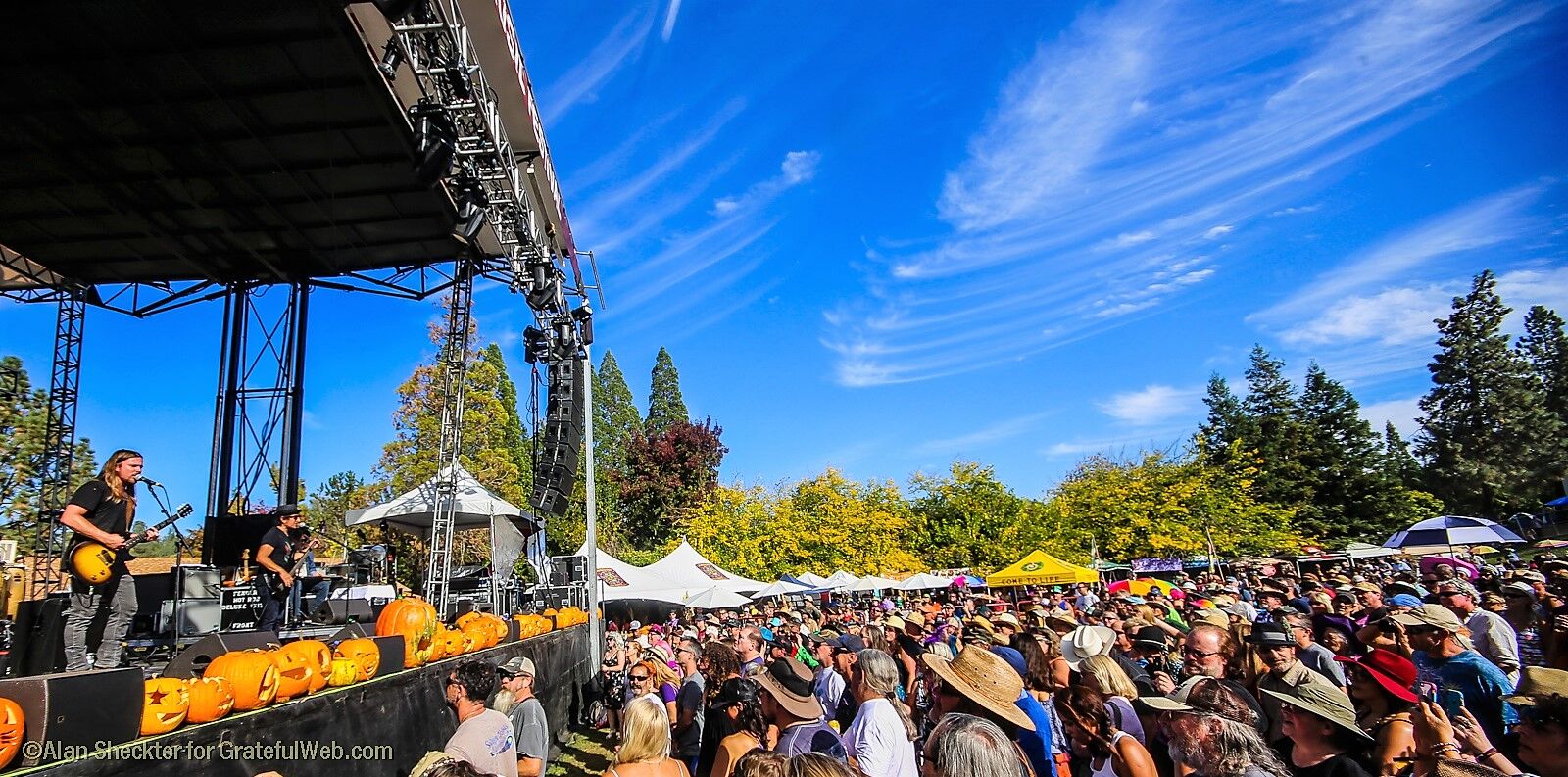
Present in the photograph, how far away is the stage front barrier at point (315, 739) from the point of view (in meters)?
3.17

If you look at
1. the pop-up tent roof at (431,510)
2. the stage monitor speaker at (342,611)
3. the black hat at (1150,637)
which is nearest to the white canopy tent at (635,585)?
the pop-up tent roof at (431,510)

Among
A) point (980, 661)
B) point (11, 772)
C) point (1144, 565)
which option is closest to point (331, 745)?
point (11, 772)

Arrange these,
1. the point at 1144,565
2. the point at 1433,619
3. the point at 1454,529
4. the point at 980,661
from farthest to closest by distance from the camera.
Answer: the point at 1144,565 < the point at 1454,529 < the point at 1433,619 < the point at 980,661

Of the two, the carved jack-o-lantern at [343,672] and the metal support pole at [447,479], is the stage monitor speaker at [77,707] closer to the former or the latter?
the carved jack-o-lantern at [343,672]

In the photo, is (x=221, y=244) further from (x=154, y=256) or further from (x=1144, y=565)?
(x=1144, y=565)

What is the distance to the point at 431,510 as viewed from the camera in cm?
1259

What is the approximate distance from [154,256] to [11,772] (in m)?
14.0

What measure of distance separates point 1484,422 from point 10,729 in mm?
66548

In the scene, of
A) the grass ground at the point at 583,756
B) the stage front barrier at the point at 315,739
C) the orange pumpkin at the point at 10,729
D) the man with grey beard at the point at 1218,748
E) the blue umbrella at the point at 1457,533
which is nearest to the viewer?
the man with grey beard at the point at 1218,748

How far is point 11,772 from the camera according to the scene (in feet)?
9.04

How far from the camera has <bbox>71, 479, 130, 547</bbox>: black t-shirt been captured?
5.17m

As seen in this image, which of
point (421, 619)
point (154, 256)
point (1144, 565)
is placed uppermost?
point (154, 256)

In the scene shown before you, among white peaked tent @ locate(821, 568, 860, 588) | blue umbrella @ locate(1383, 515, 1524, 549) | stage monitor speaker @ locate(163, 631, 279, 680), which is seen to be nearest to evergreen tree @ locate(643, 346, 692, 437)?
white peaked tent @ locate(821, 568, 860, 588)

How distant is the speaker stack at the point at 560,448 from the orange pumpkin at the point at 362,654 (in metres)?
7.30
